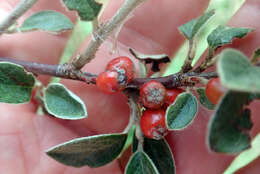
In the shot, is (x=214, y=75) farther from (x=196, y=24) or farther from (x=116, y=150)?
(x=116, y=150)

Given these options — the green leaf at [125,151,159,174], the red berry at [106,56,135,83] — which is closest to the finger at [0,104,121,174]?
the green leaf at [125,151,159,174]

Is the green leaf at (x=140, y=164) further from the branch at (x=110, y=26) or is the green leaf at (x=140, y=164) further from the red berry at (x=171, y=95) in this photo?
the branch at (x=110, y=26)

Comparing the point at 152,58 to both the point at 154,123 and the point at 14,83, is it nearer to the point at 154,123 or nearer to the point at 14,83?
the point at 154,123

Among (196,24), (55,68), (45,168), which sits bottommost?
(45,168)

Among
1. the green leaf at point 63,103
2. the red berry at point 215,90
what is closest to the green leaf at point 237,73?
the red berry at point 215,90

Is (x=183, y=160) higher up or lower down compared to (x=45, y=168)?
higher up

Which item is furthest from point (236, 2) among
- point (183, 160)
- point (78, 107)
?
point (78, 107)
